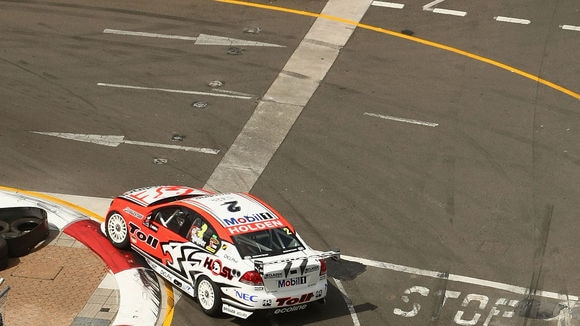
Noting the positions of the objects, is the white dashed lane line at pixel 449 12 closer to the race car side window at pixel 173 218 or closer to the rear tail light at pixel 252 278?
the race car side window at pixel 173 218

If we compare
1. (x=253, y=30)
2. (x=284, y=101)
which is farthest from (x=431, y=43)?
(x=284, y=101)

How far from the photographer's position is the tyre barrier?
2116cm

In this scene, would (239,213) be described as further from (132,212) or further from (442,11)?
(442,11)

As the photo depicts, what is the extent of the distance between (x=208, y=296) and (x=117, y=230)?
3013 mm

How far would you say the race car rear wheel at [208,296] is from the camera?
19.0m

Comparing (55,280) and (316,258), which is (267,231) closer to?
(316,258)

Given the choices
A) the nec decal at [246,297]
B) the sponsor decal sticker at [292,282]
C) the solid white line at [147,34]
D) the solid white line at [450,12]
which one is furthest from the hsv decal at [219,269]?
the solid white line at [450,12]

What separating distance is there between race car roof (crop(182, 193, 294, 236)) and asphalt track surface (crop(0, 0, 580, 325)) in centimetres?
167

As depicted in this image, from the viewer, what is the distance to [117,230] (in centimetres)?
2133

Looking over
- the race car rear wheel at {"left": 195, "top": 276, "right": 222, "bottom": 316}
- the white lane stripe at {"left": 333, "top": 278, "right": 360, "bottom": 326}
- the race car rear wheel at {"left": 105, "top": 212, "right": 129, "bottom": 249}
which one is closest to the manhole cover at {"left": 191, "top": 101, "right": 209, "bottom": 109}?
the race car rear wheel at {"left": 105, "top": 212, "right": 129, "bottom": 249}

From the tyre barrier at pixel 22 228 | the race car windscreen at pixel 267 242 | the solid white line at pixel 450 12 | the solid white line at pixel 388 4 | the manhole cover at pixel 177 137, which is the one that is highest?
the race car windscreen at pixel 267 242

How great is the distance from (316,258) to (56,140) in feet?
31.2

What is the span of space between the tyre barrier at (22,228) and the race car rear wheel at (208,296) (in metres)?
3.94

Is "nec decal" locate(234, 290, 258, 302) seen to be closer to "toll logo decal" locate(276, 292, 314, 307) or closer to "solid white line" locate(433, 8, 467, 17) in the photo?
"toll logo decal" locate(276, 292, 314, 307)
